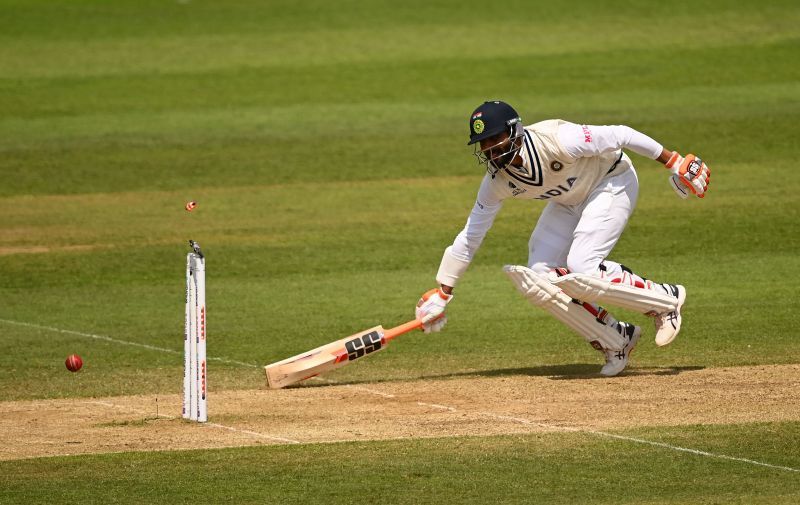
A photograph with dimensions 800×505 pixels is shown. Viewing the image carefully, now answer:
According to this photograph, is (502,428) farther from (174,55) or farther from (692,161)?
(174,55)

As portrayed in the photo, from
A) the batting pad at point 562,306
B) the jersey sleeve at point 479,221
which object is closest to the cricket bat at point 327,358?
the jersey sleeve at point 479,221

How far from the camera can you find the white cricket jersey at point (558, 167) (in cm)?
912

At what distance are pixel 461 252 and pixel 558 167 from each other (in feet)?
2.87

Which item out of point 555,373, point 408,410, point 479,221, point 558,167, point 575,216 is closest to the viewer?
point 408,410

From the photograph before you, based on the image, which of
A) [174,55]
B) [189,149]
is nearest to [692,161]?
[189,149]

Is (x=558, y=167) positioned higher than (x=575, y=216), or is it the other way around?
(x=558, y=167)

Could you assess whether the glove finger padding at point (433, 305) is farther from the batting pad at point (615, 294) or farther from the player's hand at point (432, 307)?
the batting pad at point (615, 294)

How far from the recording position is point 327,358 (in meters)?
9.61

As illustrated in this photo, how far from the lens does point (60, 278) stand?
13492 millimetres

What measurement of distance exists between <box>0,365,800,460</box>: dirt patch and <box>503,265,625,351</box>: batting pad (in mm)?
280

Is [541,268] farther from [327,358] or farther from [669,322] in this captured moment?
[327,358]

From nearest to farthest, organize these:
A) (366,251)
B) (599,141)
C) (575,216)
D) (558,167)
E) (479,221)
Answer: (599,141), (558,167), (479,221), (575,216), (366,251)

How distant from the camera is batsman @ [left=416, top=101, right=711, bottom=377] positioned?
9.11 metres

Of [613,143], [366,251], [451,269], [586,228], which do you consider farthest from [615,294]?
[366,251]
